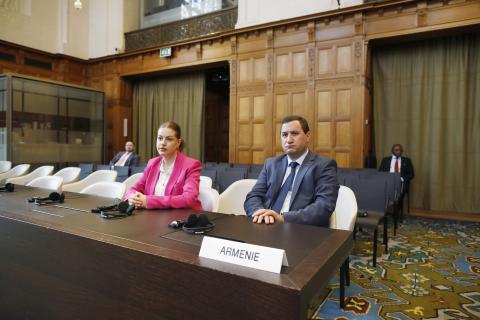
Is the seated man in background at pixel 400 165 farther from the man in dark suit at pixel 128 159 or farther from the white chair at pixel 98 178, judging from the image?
the man in dark suit at pixel 128 159

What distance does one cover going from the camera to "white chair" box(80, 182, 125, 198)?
2637 millimetres

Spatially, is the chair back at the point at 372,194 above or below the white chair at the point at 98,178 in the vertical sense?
below

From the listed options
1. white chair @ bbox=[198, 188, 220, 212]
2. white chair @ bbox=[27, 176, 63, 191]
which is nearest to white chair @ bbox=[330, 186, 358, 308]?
white chair @ bbox=[198, 188, 220, 212]

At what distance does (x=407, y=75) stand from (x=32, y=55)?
374 inches

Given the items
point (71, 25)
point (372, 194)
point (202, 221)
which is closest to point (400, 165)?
point (372, 194)

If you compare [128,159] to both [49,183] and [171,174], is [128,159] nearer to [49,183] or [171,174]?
[49,183]

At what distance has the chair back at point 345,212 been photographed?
218 centimetres

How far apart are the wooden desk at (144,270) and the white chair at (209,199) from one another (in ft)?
1.66

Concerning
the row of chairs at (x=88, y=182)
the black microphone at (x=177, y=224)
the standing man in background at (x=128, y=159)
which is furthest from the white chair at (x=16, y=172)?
the black microphone at (x=177, y=224)

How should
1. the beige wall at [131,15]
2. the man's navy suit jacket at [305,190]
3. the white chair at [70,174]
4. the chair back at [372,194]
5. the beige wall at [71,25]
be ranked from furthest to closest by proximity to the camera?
the beige wall at [131,15]
the beige wall at [71,25]
the white chair at [70,174]
the chair back at [372,194]
the man's navy suit jacket at [305,190]

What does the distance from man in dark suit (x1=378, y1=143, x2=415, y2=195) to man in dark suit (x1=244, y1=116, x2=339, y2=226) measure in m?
4.57

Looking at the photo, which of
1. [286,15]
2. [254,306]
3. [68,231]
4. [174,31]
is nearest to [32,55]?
[174,31]

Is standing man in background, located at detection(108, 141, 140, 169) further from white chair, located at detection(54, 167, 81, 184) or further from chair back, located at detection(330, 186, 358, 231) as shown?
chair back, located at detection(330, 186, 358, 231)

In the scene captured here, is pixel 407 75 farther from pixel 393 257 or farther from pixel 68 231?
pixel 68 231
